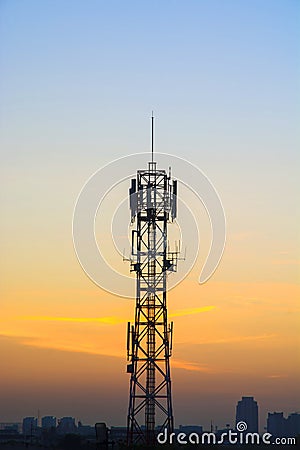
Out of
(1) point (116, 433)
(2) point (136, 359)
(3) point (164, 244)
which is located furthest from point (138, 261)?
(1) point (116, 433)

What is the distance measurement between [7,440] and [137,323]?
7.18m

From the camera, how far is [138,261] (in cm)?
4081

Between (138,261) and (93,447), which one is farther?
(138,261)

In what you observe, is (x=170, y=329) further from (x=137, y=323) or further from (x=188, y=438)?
(x=188, y=438)

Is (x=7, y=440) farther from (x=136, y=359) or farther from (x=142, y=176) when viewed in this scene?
(x=142, y=176)

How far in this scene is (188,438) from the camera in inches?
1464

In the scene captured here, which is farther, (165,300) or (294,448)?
(165,300)

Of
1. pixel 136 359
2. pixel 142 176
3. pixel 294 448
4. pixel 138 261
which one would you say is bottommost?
pixel 294 448

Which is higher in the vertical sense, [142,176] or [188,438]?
[142,176]

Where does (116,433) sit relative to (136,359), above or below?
below

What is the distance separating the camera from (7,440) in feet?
137

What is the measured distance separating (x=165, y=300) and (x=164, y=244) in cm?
219

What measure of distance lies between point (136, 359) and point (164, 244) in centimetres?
463

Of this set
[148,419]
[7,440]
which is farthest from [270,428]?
[7,440]
